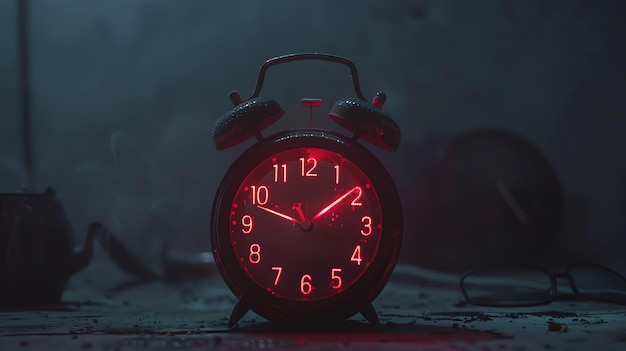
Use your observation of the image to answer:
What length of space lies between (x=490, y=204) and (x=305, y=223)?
70 cm

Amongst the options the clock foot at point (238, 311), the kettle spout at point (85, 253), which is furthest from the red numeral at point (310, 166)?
the kettle spout at point (85, 253)

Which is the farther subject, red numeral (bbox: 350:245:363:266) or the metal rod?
the metal rod

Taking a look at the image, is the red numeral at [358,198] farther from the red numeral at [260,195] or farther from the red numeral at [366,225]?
the red numeral at [260,195]

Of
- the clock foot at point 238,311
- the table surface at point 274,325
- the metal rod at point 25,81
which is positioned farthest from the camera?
the metal rod at point 25,81

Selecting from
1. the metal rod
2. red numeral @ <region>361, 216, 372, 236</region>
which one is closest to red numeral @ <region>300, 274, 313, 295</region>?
red numeral @ <region>361, 216, 372, 236</region>

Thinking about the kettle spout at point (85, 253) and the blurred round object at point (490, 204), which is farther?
the blurred round object at point (490, 204)

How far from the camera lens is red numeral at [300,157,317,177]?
47.8 inches

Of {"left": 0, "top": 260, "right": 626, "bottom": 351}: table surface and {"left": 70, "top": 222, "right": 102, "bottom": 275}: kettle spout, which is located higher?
{"left": 70, "top": 222, "right": 102, "bottom": 275}: kettle spout

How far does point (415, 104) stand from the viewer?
5.83 ft

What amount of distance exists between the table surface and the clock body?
0.07 metres

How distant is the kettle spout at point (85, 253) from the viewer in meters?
1.59

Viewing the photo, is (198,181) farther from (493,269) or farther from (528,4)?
(528,4)

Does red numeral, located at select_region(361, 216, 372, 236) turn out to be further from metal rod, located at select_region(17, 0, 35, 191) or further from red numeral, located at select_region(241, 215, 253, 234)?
metal rod, located at select_region(17, 0, 35, 191)

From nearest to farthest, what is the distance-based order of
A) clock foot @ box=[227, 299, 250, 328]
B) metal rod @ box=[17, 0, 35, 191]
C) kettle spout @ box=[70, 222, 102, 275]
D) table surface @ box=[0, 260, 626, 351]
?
table surface @ box=[0, 260, 626, 351]
clock foot @ box=[227, 299, 250, 328]
kettle spout @ box=[70, 222, 102, 275]
metal rod @ box=[17, 0, 35, 191]
